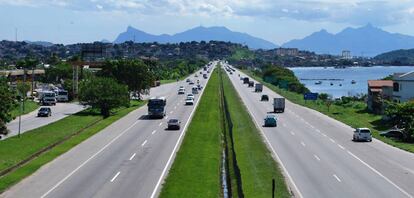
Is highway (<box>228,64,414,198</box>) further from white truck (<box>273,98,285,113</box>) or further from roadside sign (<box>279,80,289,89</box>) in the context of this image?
roadside sign (<box>279,80,289,89</box>)

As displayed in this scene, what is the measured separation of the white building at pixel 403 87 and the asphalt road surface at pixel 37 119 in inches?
1735

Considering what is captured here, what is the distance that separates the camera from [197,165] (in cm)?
4116

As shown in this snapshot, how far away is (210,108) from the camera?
8962 centimetres

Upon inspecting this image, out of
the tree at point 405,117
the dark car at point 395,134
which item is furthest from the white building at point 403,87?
the dark car at point 395,134

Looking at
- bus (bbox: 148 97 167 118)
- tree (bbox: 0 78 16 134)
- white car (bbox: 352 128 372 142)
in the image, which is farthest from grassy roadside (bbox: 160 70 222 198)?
white car (bbox: 352 128 372 142)

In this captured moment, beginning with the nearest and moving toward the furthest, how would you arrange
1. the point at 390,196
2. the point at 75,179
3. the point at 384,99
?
the point at 390,196 → the point at 75,179 → the point at 384,99

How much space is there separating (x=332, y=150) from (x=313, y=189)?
55.3 feet

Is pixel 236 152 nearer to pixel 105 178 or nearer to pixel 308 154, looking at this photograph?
pixel 308 154

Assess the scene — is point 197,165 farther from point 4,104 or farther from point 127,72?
point 127,72

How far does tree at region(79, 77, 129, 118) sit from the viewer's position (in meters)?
78.8

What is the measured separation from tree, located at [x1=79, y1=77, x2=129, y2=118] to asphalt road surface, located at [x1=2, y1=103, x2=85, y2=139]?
3875mm

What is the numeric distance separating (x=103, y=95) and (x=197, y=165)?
131ft

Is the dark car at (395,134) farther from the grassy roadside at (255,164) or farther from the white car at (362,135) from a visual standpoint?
the grassy roadside at (255,164)

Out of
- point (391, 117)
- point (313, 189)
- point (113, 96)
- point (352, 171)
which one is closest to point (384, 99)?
point (391, 117)
